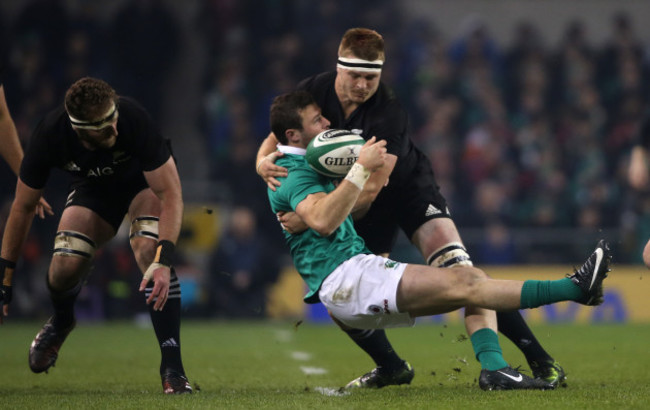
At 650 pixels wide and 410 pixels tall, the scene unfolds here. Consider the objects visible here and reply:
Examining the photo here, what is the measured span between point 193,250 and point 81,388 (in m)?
9.40

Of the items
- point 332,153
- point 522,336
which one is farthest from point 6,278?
point 522,336

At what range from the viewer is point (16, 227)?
655 cm

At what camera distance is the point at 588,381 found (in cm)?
683

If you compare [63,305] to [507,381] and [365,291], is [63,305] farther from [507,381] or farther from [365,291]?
[507,381]

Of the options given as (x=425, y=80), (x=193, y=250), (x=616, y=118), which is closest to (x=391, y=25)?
(x=425, y=80)

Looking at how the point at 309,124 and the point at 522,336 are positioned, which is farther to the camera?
the point at 522,336

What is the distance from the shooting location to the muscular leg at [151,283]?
6.48 meters

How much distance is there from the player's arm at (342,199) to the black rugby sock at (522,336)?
1698mm

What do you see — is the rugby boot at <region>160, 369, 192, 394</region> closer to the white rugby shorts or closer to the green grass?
the green grass

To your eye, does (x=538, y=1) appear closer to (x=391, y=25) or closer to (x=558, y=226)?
(x=391, y=25)

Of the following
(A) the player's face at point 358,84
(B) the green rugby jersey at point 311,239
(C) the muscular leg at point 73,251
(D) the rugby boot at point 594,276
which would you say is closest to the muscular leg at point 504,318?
(B) the green rugby jersey at point 311,239

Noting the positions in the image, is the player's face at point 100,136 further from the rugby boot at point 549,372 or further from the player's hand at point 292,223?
the rugby boot at point 549,372

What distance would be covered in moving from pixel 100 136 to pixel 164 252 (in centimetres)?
83

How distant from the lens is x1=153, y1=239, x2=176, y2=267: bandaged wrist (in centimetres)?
619
